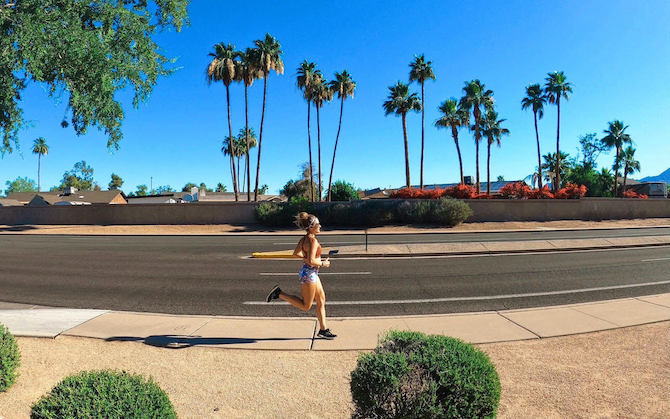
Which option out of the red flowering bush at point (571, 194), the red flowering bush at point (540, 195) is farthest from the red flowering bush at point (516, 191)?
the red flowering bush at point (571, 194)

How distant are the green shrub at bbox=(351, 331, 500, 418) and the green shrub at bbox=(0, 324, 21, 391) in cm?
421

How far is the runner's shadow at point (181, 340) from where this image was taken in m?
5.82

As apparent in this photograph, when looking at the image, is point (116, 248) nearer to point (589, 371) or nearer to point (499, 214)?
point (589, 371)

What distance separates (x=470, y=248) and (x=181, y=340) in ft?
44.2

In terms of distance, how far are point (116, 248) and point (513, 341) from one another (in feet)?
68.0

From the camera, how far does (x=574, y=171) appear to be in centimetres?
7275

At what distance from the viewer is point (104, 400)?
8.34 ft

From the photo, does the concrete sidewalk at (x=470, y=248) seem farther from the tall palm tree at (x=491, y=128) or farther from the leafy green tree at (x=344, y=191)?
the tall palm tree at (x=491, y=128)

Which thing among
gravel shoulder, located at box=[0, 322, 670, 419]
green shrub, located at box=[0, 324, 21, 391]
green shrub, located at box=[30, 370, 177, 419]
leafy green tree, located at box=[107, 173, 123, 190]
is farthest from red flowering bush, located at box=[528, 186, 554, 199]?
leafy green tree, located at box=[107, 173, 123, 190]

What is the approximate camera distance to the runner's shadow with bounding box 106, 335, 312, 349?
5816mm

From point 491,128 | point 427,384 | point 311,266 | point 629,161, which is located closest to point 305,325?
point 311,266

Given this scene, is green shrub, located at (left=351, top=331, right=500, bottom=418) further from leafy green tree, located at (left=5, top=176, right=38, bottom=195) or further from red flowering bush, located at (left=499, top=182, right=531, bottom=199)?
leafy green tree, located at (left=5, top=176, right=38, bottom=195)

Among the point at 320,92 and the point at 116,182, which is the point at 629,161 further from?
the point at 116,182

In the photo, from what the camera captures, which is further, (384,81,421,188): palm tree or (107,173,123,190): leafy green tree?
(107,173,123,190): leafy green tree
